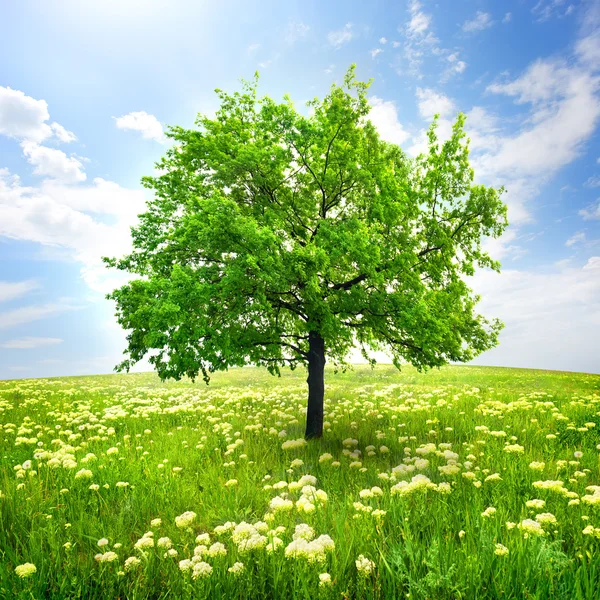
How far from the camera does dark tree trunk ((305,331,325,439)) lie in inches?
439

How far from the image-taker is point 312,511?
201 inches

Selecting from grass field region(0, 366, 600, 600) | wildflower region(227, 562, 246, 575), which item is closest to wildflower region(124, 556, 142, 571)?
grass field region(0, 366, 600, 600)

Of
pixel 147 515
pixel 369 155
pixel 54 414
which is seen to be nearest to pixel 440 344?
pixel 369 155

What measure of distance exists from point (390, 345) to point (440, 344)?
1679 mm

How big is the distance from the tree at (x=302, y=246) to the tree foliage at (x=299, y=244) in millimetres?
41

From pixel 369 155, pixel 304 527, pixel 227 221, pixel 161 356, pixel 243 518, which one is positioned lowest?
pixel 243 518

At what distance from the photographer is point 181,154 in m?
11.5

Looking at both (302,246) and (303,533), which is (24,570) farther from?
(302,246)

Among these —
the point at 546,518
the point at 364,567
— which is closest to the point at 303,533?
the point at 364,567

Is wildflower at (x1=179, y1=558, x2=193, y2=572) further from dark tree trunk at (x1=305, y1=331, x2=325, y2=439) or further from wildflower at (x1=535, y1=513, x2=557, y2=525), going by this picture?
dark tree trunk at (x1=305, y1=331, x2=325, y2=439)

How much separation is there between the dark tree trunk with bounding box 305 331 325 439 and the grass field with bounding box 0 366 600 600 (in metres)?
0.46

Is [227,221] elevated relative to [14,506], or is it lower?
elevated

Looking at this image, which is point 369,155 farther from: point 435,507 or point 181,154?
point 435,507

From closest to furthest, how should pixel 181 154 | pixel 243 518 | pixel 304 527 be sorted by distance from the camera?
pixel 304 527
pixel 243 518
pixel 181 154
